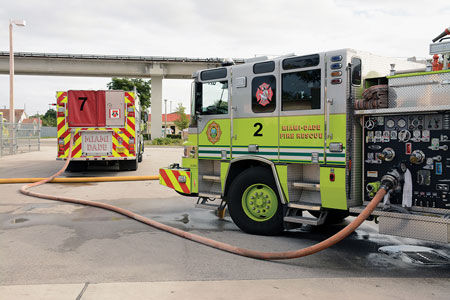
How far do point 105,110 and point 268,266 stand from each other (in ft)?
34.7

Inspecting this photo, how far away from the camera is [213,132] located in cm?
755

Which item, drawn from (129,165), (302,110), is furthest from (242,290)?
(129,165)

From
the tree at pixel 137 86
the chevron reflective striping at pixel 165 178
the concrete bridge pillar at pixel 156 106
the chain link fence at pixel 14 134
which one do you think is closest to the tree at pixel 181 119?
the tree at pixel 137 86

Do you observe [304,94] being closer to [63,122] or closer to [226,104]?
[226,104]

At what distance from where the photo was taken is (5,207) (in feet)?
30.1

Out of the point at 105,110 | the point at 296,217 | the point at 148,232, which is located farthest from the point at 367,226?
the point at 105,110

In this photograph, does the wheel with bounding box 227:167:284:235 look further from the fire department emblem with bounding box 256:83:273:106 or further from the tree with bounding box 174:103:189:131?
the tree with bounding box 174:103:189:131

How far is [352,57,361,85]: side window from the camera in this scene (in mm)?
5922

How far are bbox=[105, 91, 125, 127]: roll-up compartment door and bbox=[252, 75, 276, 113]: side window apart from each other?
8.57m

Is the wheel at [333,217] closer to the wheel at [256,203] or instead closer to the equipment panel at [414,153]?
the wheel at [256,203]

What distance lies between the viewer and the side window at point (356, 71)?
5922 millimetres

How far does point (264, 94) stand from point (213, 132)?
1.20 meters

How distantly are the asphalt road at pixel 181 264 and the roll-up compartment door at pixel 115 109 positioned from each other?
257 inches

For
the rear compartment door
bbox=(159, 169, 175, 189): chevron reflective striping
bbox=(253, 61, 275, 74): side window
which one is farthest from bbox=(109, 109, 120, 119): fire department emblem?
bbox=(253, 61, 275, 74): side window
